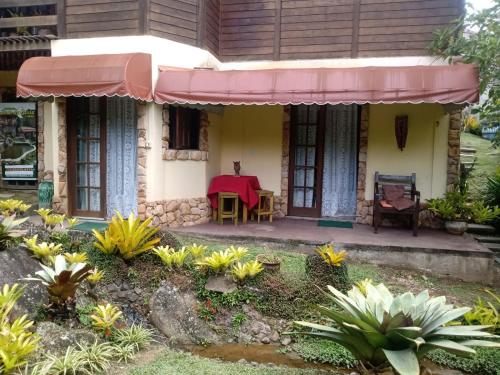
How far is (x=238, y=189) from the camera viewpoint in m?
8.57

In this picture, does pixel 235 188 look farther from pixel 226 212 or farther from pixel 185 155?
pixel 185 155

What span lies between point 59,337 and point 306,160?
6.91m

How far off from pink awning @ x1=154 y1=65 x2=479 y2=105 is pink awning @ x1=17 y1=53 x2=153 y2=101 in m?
0.44

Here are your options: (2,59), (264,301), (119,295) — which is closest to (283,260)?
(264,301)

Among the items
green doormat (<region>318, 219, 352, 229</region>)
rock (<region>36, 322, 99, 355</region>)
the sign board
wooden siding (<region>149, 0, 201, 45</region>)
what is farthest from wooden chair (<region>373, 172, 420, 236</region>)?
the sign board

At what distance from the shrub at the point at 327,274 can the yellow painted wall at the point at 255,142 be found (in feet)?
14.3

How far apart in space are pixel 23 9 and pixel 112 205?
191 inches

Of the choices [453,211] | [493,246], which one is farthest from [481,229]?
[453,211]

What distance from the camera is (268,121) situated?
9.42m

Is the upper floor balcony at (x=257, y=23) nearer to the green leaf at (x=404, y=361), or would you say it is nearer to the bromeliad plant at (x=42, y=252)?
the bromeliad plant at (x=42, y=252)

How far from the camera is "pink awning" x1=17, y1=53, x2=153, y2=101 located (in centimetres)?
698

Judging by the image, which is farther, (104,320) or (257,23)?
(257,23)

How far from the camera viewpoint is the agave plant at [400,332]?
8.27ft

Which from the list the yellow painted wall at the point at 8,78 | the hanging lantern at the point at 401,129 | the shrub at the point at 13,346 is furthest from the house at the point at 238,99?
the shrub at the point at 13,346
